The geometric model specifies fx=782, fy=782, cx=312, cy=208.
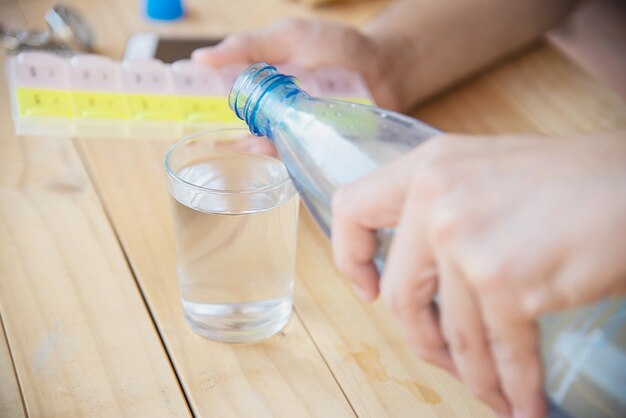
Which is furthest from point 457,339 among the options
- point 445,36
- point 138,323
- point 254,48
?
point 445,36

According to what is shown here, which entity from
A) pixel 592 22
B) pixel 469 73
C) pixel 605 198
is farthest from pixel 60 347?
pixel 592 22

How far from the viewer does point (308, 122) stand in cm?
57

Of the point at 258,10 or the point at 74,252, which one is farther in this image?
the point at 258,10

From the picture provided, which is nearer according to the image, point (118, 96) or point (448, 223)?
point (448, 223)

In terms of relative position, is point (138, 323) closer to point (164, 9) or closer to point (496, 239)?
point (496, 239)

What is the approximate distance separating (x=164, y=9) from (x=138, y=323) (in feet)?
1.72

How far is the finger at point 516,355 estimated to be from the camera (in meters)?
0.41

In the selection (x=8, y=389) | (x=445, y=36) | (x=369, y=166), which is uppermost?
(x=369, y=166)

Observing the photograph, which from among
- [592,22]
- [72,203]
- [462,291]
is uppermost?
[462,291]

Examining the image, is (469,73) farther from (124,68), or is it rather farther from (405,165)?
(405,165)

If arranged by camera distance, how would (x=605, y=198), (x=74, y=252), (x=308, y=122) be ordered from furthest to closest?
(x=74, y=252) → (x=308, y=122) → (x=605, y=198)

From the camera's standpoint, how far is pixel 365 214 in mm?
454

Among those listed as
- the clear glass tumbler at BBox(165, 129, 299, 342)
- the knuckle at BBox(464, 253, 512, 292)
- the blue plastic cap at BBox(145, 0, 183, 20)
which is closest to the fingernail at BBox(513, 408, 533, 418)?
the knuckle at BBox(464, 253, 512, 292)

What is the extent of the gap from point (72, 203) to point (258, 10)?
45 centimetres
